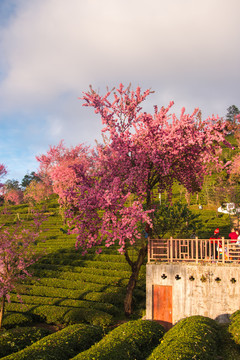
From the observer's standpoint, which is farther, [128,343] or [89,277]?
[89,277]

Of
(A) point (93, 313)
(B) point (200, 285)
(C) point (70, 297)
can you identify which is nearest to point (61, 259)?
(C) point (70, 297)

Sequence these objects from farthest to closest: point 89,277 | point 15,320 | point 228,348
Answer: point 89,277 → point 15,320 → point 228,348

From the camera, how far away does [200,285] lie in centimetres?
1584

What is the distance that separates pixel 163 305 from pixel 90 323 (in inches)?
188

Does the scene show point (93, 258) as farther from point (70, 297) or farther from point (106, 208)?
point (106, 208)

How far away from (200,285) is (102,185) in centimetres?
683

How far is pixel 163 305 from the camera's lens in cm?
1644

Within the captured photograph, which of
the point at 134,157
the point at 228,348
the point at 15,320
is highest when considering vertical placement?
the point at 134,157

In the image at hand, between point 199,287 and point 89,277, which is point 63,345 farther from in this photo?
point 89,277

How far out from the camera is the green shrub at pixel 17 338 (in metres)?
13.6

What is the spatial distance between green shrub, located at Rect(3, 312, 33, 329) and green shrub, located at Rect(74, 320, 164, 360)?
7.90m

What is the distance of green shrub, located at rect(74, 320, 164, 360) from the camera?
10.4 m

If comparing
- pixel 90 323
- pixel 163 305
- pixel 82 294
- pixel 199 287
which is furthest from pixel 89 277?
pixel 199 287

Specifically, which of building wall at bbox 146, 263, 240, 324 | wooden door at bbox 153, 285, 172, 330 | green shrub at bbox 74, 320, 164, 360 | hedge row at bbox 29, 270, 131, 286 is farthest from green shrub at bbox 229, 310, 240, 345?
hedge row at bbox 29, 270, 131, 286
